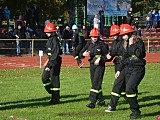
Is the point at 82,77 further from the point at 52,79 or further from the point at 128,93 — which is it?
the point at 128,93

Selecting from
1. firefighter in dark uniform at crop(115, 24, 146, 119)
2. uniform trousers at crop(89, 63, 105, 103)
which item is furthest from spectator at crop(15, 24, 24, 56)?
firefighter in dark uniform at crop(115, 24, 146, 119)

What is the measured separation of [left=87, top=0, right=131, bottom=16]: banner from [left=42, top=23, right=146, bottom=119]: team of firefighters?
29.6 meters

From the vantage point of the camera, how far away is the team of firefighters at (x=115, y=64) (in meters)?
11.0

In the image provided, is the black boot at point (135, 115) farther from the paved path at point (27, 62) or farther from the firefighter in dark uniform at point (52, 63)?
the paved path at point (27, 62)

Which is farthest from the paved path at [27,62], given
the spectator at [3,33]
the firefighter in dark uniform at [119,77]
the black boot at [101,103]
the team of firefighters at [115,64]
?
the firefighter in dark uniform at [119,77]

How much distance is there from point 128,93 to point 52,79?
2.95m

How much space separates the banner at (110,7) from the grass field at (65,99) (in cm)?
2084

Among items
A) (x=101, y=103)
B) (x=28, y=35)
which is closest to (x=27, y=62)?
(x=28, y=35)

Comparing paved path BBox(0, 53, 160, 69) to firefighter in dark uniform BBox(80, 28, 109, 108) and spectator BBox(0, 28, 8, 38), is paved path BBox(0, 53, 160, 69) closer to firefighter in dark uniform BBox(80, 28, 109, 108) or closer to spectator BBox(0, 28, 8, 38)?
spectator BBox(0, 28, 8, 38)

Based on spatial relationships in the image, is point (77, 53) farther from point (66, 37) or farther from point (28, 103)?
point (28, 103)

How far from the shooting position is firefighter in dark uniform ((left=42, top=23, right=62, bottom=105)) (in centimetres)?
1302

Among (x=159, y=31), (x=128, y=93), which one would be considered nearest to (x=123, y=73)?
(x=128, y=93)

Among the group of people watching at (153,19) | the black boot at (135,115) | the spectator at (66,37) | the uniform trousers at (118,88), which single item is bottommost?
the black boot at (135,115)

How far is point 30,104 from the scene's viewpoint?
523 inches
